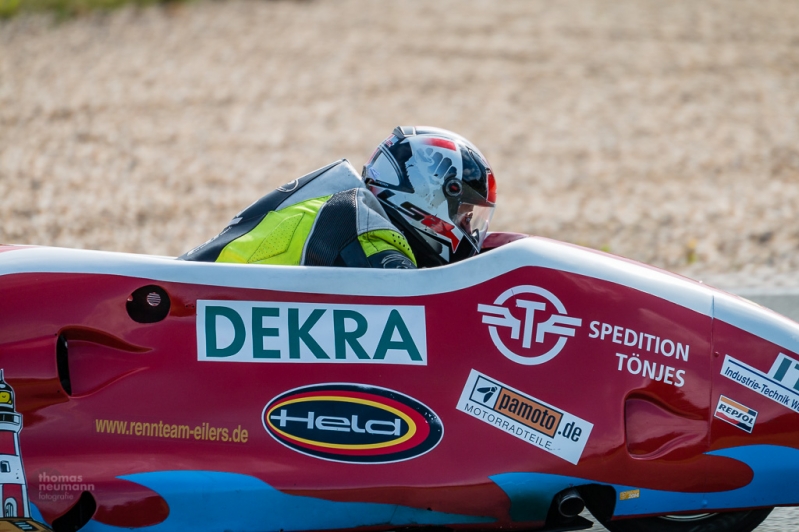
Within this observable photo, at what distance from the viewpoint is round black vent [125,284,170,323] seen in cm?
308

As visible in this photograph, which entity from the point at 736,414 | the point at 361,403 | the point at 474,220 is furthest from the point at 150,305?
the point at 736,414

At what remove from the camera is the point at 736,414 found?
125 inches

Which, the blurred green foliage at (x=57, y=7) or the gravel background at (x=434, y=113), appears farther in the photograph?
the blurred green foliage at (x=57, y=7)

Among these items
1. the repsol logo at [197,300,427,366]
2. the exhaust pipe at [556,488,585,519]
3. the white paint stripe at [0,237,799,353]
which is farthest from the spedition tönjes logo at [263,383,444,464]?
the exhaust pipe at [556,488,585,519]

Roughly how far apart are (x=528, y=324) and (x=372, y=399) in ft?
1.91

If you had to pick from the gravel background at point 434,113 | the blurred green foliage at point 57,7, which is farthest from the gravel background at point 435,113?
the blurred green foliage at point 57,7

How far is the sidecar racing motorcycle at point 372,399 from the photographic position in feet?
9.85

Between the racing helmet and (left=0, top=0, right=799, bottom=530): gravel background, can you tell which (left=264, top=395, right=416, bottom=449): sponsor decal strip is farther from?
(left=0, top=0, right=799, bottom=530): gravel background

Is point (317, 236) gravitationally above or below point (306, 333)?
above

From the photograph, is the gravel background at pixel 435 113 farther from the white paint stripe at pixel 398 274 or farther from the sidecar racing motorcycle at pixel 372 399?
the sidecar racing motorcycle at pixel 372 399

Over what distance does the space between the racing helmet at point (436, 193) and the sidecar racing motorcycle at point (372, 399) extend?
627mm

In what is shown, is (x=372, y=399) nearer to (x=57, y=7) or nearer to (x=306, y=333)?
(x=306, y=333)

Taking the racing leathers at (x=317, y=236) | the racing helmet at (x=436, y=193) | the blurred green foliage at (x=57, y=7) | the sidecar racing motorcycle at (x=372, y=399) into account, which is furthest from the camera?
the blurred green foliage at (x=57, y=7)

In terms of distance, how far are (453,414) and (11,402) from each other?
1422 mm
